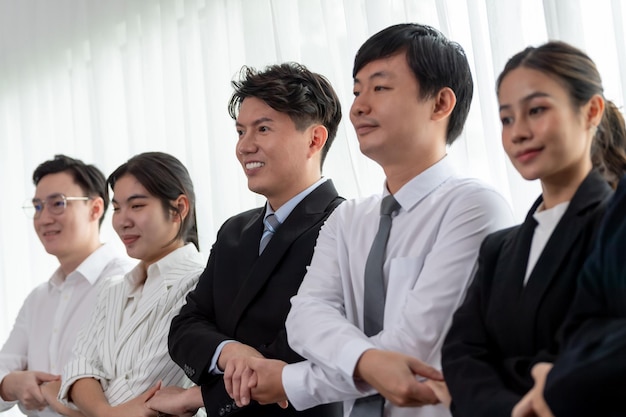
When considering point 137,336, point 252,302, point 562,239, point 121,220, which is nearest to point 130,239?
point 121,220

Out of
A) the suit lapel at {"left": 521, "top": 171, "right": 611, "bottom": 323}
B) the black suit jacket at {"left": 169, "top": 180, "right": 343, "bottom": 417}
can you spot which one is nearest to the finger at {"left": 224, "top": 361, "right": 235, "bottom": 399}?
the black suit jacket at {"left": 169, "top": 180, "right": 343, "bottom": 417}

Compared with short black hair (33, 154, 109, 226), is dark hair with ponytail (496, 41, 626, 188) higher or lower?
lower

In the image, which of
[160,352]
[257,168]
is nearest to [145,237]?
[160,352]

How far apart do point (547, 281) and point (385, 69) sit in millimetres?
789

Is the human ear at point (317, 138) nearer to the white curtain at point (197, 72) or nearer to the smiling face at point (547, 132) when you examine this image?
the white curtain at point (197, 72)

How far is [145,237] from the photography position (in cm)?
316

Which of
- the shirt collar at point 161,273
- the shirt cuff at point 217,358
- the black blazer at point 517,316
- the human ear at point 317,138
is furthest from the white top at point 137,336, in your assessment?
the black blazer at point 517,316

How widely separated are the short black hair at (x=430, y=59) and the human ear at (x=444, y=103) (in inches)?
0.6

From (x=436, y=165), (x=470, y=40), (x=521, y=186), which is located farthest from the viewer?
(x=470, y=40)

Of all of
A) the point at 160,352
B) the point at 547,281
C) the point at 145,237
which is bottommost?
the point at 160,352

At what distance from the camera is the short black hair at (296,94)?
2656 millimetres

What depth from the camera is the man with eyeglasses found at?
12.1ft

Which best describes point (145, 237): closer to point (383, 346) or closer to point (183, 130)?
point (183, 130)

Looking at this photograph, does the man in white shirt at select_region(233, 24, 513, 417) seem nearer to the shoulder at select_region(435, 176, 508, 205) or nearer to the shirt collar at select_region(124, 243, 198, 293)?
the shoulder at select_region(435, 176, 508, 205)
